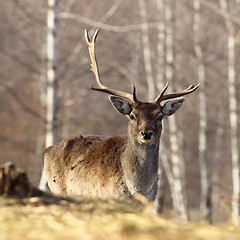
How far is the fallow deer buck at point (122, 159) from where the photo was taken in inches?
318

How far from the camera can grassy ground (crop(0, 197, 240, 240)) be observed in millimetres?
2506

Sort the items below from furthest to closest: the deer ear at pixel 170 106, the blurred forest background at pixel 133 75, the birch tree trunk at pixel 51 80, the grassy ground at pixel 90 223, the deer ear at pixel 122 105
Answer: the blurred forest background at pixel 133 75 → the birch tree trunk at pixel 51 80 → the deer ear at pixel 170 106 → the deer ear at pixel 122 105 → the grassy ground at pixel 90 223

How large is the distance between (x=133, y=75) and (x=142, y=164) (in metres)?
15.9

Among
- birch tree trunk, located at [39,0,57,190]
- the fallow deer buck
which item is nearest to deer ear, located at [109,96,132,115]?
the fallow deer buck

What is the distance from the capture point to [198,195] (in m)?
32.7

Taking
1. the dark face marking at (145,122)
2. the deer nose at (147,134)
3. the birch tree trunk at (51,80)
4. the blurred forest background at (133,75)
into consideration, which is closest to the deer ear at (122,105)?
the dark face marking at (145,122)

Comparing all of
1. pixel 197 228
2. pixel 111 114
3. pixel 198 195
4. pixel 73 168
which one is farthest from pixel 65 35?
pixel 197 228

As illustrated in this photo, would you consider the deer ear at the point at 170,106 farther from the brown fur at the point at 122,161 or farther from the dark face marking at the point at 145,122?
the dark face marking at the point at 145,122

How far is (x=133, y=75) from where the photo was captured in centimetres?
2394

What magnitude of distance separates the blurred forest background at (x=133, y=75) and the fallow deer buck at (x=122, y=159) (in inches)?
405

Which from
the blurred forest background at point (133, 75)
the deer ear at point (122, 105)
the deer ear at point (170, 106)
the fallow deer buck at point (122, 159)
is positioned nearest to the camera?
the fallow deer buck at point (122, 159)

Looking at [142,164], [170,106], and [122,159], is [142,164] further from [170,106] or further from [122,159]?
[170,106]

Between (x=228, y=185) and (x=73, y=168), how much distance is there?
23.9 m

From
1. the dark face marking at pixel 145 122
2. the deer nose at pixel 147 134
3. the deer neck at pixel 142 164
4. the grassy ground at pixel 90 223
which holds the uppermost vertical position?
the dark face marking at pixel 145 122
